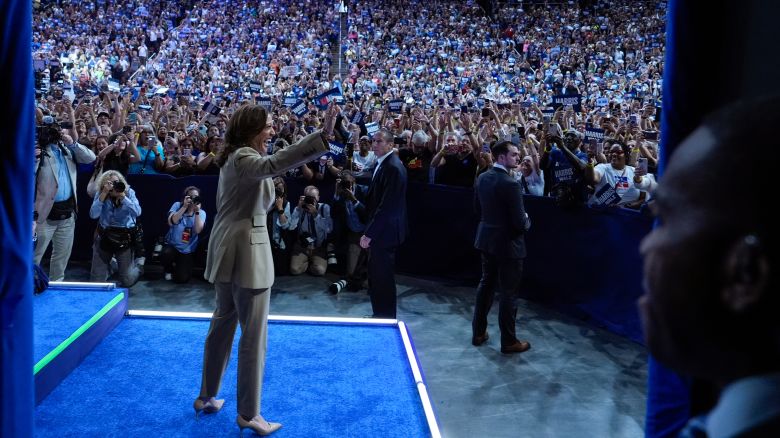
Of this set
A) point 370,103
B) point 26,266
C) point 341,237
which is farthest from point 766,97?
point 370,103

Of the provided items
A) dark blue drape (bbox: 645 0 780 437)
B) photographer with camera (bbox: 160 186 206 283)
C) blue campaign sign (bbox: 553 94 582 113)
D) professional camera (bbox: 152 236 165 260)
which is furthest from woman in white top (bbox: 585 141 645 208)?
professional camera (bbox: 152 236 165 260)

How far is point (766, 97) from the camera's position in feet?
2.37

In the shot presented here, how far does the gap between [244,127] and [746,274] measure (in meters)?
3.01

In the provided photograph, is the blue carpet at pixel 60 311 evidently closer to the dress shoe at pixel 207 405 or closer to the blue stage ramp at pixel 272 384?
the blue stage ramp at pixel 272 384

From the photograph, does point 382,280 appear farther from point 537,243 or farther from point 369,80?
point 369,80

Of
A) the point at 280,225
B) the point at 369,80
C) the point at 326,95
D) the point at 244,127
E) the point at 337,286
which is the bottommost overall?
the point at 337,286

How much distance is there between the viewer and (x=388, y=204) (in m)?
5.84

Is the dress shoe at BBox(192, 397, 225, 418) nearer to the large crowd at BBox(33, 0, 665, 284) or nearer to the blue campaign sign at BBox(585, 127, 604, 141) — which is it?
the large crowd at BBox(33, 0, 665, 284)

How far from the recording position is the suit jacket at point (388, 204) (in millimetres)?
5797

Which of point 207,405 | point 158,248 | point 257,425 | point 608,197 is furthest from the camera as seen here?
point 158,248

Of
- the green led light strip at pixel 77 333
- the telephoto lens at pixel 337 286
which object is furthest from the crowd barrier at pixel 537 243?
the green led light strip at pixel 77 333

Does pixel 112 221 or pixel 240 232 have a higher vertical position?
pixel 240 232

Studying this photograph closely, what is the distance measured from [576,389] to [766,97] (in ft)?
14.9

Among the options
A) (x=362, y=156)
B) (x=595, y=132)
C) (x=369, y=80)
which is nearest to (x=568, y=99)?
(x=595, y=132)
